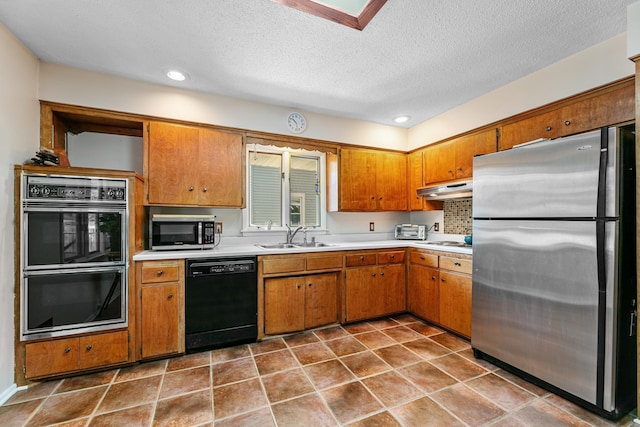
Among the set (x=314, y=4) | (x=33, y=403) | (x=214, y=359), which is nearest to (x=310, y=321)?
(x=214, y=359)

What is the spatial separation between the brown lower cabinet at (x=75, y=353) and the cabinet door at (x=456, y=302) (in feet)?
9.60

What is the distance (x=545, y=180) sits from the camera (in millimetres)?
1900

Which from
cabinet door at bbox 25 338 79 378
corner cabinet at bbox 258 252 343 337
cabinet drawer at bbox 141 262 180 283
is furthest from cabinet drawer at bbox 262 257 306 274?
cabinet door at bbox 25 338 79 378

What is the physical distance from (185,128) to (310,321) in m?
2.33

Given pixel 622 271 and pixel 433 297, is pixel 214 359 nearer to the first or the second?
pixel 433 297

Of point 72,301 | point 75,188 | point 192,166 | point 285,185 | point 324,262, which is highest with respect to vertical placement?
point 192,166

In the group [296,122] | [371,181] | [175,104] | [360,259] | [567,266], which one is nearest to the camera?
[567,266]

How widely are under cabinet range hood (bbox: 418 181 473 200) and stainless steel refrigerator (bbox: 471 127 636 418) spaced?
763mm

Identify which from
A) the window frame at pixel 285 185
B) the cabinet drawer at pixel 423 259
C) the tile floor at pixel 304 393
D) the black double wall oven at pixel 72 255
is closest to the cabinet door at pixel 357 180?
the window frame at pixel 285 185

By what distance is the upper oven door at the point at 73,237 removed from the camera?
6.57ft

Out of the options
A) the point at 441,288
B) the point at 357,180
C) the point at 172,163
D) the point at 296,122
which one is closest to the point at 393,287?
the point at 441,288

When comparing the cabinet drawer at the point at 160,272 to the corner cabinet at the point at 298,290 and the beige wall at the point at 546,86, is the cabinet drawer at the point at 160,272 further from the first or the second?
the beige wall at the point at 546,86

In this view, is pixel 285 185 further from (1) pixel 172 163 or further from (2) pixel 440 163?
(2) pixel 440 163

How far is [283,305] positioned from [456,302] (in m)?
1.73
